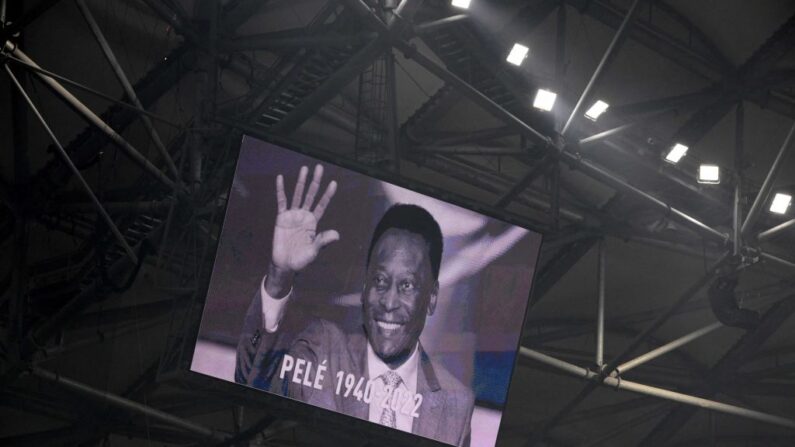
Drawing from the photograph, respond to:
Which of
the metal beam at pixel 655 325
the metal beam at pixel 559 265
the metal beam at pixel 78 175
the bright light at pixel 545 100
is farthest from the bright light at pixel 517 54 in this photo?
the metal beam at pixel 78 175

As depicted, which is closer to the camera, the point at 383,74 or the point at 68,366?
the point at 383,74

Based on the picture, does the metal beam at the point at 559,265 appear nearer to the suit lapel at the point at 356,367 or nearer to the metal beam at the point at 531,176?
the metal beam at the point at 531,176

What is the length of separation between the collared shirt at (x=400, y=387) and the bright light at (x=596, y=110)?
4.41 meters

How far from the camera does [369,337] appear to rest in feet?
53.5

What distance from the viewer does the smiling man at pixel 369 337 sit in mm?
15680

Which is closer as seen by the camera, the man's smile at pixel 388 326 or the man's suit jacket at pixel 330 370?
the man's suit jacket at pixel 330 370

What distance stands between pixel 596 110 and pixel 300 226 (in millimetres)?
4913

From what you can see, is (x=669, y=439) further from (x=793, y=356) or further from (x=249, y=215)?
(x=249, y=215)

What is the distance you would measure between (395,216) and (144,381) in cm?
756

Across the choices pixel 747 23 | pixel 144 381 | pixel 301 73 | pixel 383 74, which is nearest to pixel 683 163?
pixel 747 23

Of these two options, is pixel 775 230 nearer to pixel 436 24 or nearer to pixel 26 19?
pixel 436 24

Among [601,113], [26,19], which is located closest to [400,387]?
[601,113]

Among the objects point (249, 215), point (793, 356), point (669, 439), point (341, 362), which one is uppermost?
point (793, 356)

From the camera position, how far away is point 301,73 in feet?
55.0
